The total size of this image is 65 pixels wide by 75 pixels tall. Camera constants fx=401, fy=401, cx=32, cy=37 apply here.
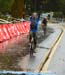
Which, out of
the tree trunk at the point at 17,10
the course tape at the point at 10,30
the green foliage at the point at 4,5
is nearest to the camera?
the course tape at the point at 10,30

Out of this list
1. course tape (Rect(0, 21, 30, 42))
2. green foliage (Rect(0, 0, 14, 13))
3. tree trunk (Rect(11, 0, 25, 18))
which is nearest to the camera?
course tape (Rect(0, 21, 30, 42))

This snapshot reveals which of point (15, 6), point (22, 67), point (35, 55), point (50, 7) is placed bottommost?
point (50, 7)

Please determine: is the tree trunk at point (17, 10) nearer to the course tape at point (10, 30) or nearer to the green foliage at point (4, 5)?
the course tape at point (10, 30)

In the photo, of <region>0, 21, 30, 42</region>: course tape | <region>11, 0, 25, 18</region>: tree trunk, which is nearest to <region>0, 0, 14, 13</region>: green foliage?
<region>11, 0, 25, 18</region>: tree trunk

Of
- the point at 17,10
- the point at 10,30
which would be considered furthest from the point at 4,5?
the point at 10,30

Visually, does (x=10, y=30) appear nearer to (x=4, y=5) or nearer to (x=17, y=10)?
(x=17, y=10)

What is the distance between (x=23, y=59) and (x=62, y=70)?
307 cm

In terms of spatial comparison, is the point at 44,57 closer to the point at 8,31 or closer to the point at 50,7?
the point at 8,31

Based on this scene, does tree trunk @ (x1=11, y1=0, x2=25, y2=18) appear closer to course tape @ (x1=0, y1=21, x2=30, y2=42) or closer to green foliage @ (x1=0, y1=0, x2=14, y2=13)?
course tape @ (x1=0, y1=21, x2=30, y2=42)

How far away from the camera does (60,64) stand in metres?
14.9

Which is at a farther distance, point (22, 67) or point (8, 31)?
point (8, 31)

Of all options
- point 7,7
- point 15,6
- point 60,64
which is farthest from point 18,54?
point 7,7

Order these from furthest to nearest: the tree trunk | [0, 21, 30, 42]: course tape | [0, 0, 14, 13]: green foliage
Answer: [0, 0, 14, 13]: green foliage < the tree trunk < [0, 21, 30, 42]: course tape

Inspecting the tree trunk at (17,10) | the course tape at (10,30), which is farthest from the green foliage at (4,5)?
the course tape at (10,30)
